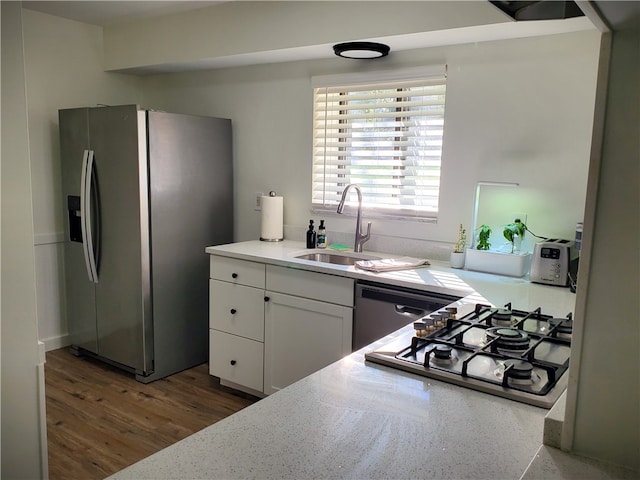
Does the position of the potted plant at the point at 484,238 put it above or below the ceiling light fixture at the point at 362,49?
below

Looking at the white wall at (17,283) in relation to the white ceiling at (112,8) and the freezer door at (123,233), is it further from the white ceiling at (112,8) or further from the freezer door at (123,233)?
the white ceiling at (112,8)

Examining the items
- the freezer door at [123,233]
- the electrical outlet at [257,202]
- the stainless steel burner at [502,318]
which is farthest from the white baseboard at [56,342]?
the stainless steel burner at [502,318]

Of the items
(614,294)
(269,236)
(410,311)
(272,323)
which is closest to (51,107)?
(269,236)

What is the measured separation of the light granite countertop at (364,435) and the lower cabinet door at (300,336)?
4.20 ft

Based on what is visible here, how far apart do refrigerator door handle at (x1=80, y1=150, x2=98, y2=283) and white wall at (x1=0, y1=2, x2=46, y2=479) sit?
1991 millimetres

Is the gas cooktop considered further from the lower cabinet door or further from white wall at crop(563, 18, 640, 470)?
the lower cabinet door

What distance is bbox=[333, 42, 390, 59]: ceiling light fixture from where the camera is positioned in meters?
2.78

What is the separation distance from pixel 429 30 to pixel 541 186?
37.1 inches

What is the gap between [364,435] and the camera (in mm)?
1017

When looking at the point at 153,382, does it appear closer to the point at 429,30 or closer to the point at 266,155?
the point at 266,155

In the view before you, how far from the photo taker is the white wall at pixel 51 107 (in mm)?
3633

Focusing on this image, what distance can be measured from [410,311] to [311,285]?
0.58 meters

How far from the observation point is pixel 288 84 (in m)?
3.48

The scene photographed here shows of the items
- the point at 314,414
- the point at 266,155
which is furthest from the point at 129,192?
the point at 314,414
